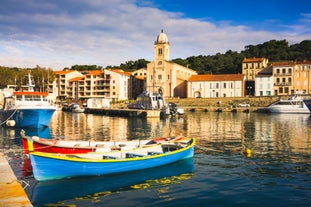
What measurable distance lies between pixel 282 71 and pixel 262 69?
9852mm

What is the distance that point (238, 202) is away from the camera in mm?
13008

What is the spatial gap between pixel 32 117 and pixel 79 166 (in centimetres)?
2791

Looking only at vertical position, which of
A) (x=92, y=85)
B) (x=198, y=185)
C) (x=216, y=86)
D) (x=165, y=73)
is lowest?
(x=198, y=185)

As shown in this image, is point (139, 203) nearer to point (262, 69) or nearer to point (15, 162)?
point (15, 162)

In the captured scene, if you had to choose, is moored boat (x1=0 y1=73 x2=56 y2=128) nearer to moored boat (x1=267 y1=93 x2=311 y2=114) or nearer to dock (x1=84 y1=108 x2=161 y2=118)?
dock (x1=84 y1=108 x2=161 y2=118)

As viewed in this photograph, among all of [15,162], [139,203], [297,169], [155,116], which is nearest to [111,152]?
[139,203]

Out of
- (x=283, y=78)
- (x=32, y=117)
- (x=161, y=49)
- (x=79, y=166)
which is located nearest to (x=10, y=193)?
(x=79, y=166)

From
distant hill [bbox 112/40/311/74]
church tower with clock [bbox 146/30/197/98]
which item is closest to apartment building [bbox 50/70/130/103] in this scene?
church tower with clock [bbox 146/30/197/98]

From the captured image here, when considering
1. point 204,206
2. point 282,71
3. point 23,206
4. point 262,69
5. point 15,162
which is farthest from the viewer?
point 262,69

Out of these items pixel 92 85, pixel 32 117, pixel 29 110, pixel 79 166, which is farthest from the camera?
pixel 92 85

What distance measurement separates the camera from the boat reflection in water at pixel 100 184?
534 inches

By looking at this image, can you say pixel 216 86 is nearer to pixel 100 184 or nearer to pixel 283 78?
pixel 283 78

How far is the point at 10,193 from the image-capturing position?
11453 mm

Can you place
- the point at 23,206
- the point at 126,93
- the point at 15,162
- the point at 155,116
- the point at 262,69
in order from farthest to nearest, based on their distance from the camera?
the point at 126,93 < the point at 262,69 < the point at 155,116 < the point at 15,162 < the point at 23,206
